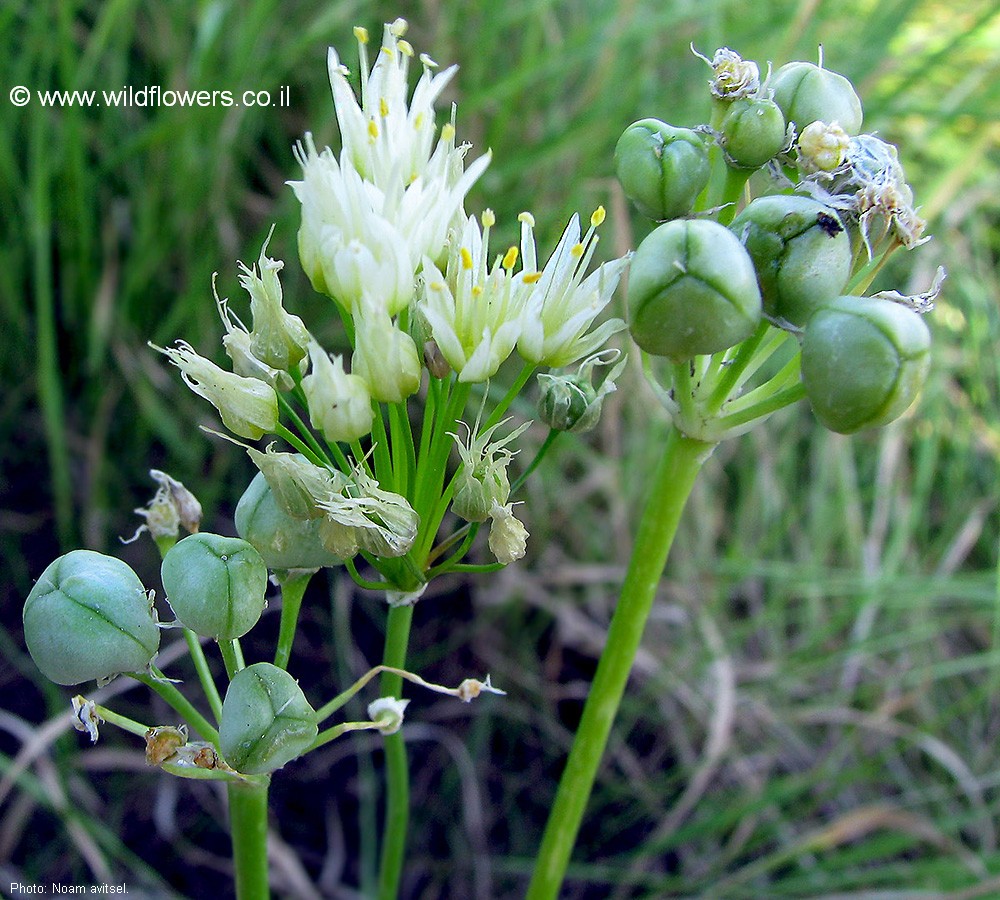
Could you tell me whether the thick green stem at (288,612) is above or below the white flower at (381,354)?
below

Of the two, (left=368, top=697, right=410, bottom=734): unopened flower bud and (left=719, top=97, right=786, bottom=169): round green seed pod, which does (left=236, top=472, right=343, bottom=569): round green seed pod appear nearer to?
(left=368, top=697, right=410, bottom=734): unopened flower bud

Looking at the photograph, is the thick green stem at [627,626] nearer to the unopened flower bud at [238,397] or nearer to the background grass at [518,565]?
the unopened flower bud at [238,397]

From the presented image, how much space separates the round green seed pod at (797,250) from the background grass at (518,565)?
1.36 metres

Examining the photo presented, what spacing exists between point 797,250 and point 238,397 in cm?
49

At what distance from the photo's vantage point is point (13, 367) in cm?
228

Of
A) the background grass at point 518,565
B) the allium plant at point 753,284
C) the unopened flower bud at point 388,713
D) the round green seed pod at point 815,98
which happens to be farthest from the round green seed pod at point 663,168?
the background grass at point 518,565

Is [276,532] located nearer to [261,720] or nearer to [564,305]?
[261,720]

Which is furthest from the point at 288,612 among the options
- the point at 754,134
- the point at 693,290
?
the point at 754,134

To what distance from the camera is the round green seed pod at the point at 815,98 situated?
3.05ft

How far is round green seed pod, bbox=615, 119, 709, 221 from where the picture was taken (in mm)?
896

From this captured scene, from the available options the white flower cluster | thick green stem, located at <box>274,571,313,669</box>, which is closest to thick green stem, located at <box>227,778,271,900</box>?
thick green stem, located at <box>274,571,313,669</box>

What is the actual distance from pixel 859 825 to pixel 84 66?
2283 mm

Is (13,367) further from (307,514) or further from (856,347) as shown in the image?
(856,347)

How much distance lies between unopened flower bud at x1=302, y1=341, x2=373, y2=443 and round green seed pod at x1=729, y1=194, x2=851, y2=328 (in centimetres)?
36
